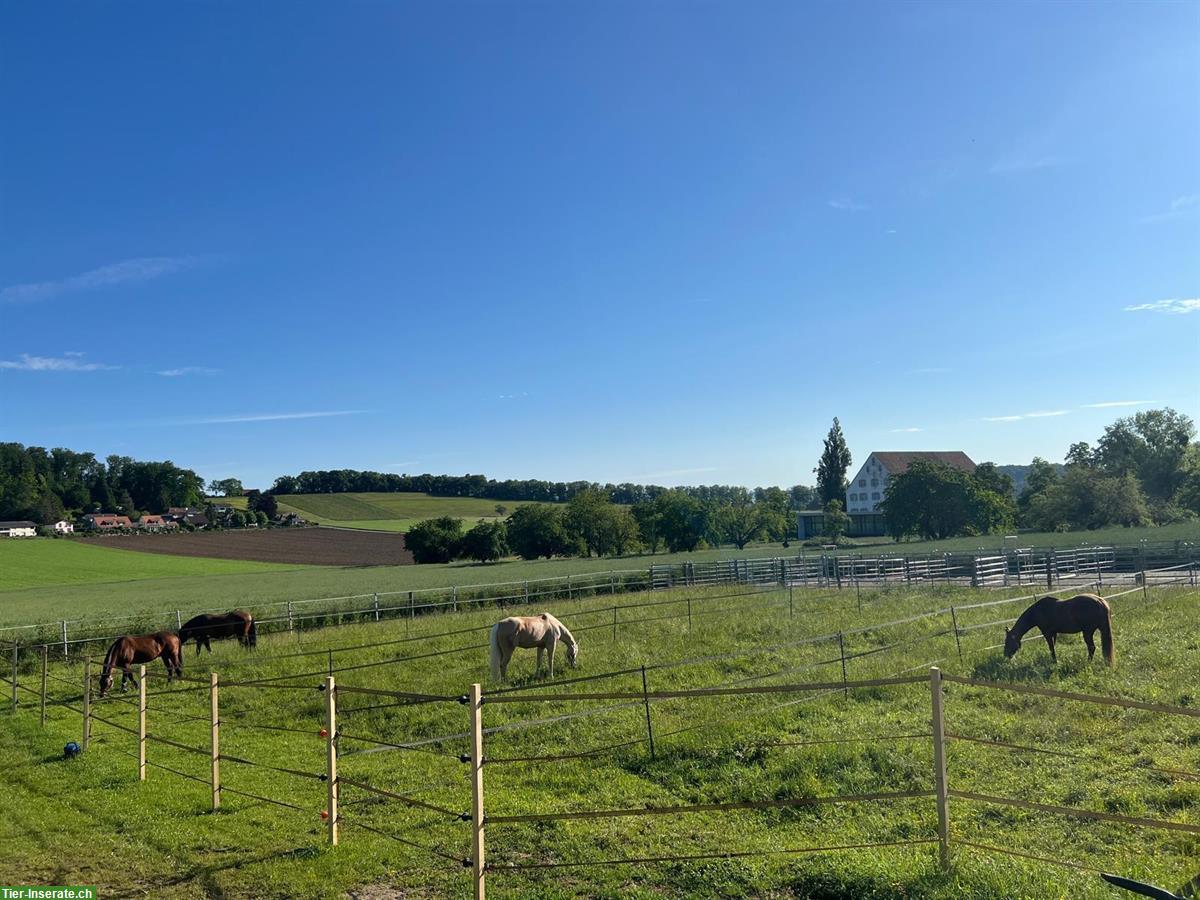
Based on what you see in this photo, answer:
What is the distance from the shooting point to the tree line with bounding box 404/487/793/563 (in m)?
71.9

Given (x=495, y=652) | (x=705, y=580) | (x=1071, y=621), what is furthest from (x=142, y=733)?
(x=705, y=580)

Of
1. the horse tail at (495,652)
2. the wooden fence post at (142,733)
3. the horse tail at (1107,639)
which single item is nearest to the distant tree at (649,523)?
the horse tail at (495,652)

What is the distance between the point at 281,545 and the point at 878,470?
2574 inches

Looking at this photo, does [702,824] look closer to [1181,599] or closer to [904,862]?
[904,862]

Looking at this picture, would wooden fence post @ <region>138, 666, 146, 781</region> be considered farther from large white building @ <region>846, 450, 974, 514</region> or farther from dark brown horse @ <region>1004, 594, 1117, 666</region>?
large white building @ <region>846, 450, 974, 514</region>

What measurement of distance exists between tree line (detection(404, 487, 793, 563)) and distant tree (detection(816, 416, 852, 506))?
21.8 metres

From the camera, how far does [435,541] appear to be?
7169 cm

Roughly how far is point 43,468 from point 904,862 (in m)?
122

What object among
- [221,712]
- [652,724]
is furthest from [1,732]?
[652,724]

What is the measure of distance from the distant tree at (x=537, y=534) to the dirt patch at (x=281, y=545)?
33.1ft

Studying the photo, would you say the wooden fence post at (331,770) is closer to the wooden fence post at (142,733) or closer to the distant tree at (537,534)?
the wooden fence post at (142,733)

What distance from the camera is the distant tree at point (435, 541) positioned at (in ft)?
236

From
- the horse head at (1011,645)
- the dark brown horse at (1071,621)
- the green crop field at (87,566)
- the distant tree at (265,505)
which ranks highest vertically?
the distant tree at (265,505)

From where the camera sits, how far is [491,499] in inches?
4766
